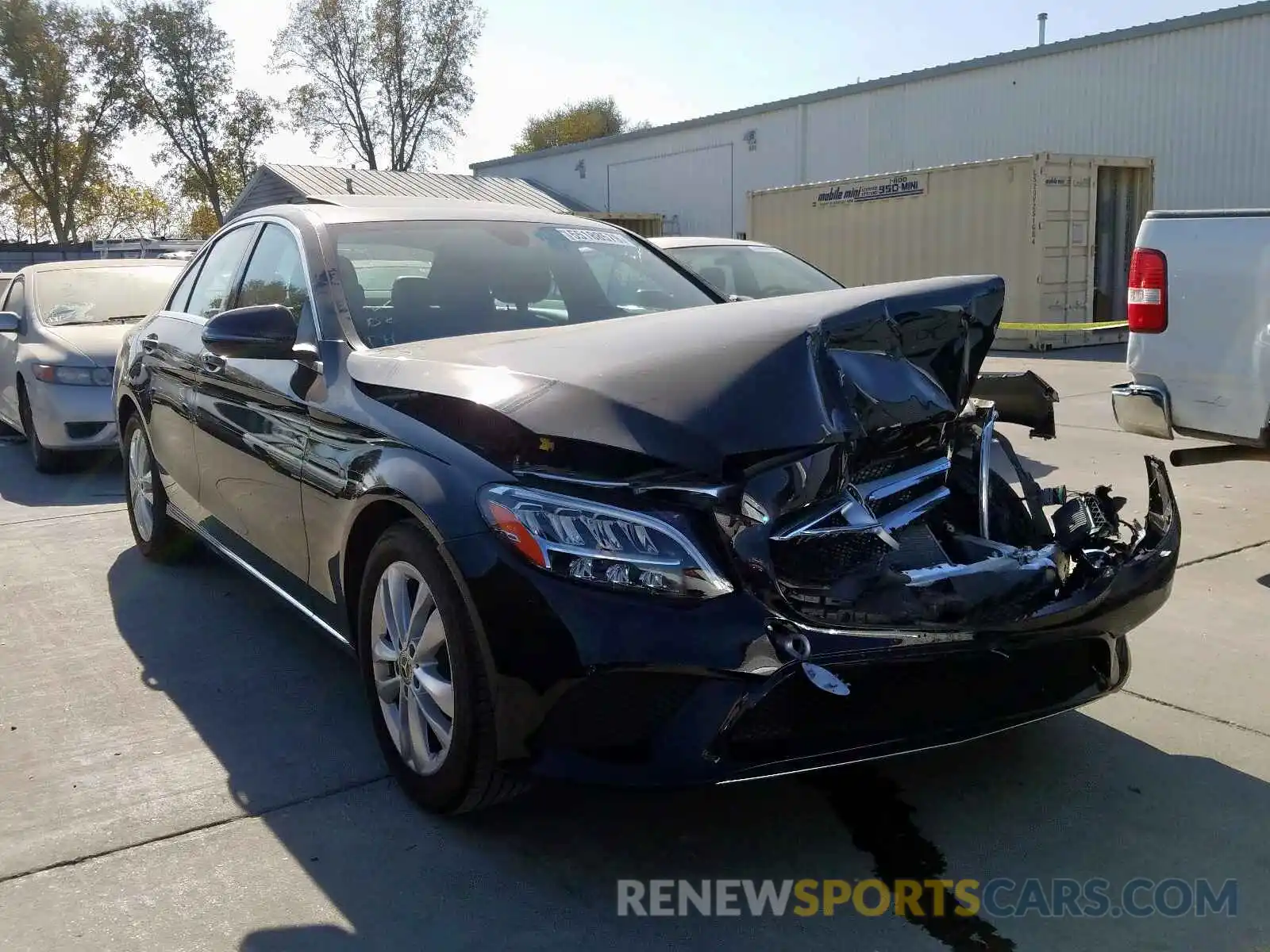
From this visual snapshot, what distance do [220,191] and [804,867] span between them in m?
48.6

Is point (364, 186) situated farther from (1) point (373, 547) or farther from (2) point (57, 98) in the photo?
(1) point (373, 547)

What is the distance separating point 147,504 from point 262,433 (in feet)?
6.63

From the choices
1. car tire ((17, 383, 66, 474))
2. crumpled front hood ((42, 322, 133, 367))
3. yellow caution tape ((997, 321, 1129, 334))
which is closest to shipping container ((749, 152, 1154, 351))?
yellow caution tape ((997, 321, 1129, 334))

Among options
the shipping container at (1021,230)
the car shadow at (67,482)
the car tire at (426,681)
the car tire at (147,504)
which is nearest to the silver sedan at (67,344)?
the car shadow at (67,482)

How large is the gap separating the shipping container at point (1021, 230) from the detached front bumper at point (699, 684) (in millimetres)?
13703

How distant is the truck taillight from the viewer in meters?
5.34

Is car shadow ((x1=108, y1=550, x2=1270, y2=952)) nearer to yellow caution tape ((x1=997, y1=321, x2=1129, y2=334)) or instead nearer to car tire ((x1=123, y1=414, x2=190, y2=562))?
car tire ((x1=123, y1=414, x2=190, y2=562))

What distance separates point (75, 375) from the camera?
320 inches

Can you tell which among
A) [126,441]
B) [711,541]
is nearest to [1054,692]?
[711,541]

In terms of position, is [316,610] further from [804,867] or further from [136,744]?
[804,867]

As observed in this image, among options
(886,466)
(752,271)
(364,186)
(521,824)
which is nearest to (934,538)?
(886,466)

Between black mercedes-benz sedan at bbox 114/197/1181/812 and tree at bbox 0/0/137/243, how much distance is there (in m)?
43.8

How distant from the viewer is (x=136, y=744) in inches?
141

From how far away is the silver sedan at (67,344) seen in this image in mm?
8102
